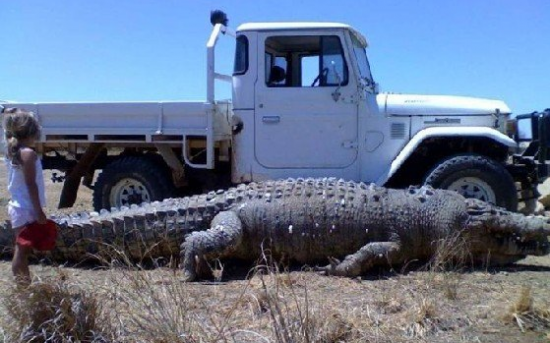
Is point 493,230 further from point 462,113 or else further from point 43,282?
point 43,282

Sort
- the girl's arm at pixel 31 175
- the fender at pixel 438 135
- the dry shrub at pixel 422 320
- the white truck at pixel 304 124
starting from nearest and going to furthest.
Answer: the dry shrub at pixel 422 320
the girl's arm at pixel 31 175
the fender at pixel 438 135
the white truck at pixel 304 124

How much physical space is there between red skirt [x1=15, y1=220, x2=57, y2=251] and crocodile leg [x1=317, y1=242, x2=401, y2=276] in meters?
2.70

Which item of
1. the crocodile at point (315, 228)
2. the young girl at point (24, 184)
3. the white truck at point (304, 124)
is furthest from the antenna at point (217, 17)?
the young girl at point (24, 184)

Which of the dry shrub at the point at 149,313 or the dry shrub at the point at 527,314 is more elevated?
the dry shrub at the point at 149,313

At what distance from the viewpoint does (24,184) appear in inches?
176

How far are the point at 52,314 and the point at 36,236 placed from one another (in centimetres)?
73

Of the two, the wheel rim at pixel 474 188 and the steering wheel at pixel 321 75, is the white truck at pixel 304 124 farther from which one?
the wheel rim at pixel 474 188

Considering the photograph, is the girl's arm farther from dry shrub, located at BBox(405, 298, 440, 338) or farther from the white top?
dry shrub, located at BBox(405, 298, 440, 338)

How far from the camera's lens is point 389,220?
21.4 ft

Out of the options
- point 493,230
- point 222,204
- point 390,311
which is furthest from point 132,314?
point 493,230

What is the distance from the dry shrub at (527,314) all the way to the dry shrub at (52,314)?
2.72 m

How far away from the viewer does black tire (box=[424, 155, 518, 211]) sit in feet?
25.3

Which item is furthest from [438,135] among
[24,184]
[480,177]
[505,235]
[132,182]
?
[24,184]

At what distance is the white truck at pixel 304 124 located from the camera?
8.33 m
